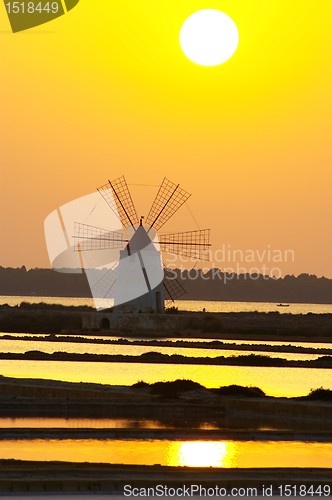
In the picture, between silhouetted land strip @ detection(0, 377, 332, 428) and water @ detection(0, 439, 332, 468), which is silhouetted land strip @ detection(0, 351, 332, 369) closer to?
silhouetted land strip @ detection(0, 377, 332, 428)

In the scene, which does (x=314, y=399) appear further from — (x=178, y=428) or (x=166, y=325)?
(x=166, y=325)

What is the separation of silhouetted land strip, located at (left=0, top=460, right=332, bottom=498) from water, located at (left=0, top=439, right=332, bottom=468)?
0.90 m

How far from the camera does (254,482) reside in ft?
41.2

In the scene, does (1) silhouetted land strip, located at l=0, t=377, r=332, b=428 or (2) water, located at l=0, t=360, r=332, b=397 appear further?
(2) water, located at l=0, t=360, r=332, b=397

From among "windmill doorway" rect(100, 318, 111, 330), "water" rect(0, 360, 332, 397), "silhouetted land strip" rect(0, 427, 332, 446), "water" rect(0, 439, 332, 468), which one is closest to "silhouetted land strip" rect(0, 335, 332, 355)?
"windmill doorway" rect(100, 318, 111, 330)

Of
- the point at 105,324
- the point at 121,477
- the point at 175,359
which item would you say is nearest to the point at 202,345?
the point at 175,359

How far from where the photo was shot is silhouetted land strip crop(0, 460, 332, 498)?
40.1 feet

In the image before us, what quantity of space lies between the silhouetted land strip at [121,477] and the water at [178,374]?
9.79m

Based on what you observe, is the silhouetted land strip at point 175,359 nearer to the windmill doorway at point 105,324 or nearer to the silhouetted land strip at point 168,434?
the silhouetted land strip at point 168,434

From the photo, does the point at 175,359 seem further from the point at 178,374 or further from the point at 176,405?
the point at 176,405

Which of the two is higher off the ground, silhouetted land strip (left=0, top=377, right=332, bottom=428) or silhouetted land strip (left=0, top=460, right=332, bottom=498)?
silhouetted land strip (left=0, top=460, right=332, bottom=498)

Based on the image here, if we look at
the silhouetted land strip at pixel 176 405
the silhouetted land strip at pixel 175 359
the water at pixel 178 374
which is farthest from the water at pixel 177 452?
the silhouetted land strip at pixel 175 359

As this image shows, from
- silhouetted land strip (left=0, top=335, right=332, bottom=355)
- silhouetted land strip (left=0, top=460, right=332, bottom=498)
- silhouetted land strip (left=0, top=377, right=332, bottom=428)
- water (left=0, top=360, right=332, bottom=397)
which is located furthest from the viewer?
silhouetted land strip (left=0, top=335, right=332, bottom=355)

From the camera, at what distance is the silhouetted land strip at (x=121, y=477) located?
12.2 m
